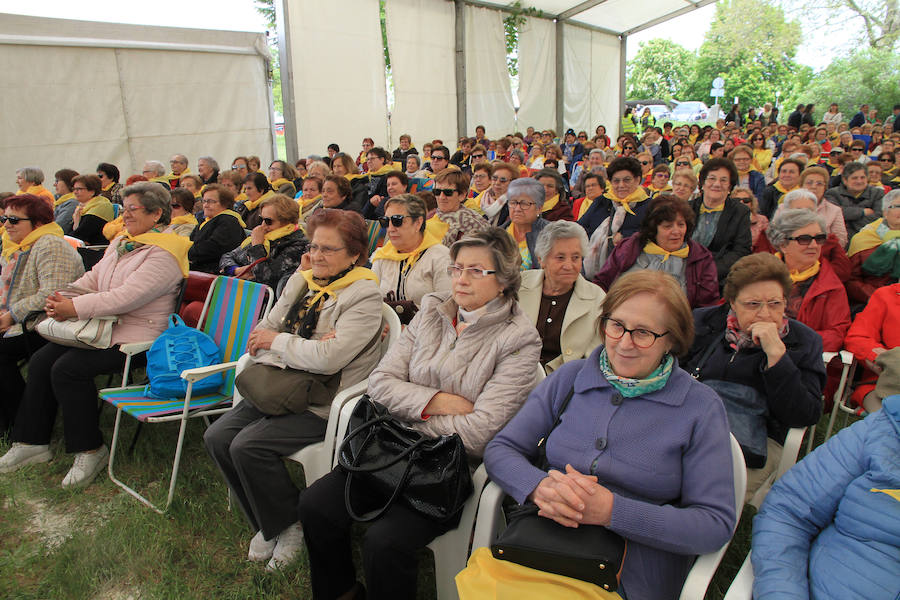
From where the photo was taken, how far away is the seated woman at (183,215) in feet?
17.2

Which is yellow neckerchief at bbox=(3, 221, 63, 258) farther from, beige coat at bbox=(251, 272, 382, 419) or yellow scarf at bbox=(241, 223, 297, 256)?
beige coat at bbox=(251, 272, 382, 419)

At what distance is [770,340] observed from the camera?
1990mm

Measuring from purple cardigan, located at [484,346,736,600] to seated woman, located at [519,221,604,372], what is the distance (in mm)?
952

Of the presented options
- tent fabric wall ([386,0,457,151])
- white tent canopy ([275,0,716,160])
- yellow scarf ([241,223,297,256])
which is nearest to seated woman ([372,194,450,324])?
yellow scarf ([241,223,297,256])

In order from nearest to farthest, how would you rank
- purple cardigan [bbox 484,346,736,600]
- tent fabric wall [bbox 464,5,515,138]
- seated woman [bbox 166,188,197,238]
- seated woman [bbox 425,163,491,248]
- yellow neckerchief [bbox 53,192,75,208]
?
1. purple cardigan [bbox 484,346,736,600]
2. seated woman [bbox 425,163,491,248]
3. seated woman [bbox 166,188,197,238]
4. yellow neckerchief [bbox 53,192,75,208]
5. tent fabric wall [bbox 464,5,515,138]

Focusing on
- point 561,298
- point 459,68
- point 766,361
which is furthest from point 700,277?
point 459,68

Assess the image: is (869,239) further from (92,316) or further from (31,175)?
(31,175)

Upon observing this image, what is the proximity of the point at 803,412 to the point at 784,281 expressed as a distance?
0.48 metres

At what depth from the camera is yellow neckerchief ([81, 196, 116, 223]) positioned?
623 centimetres

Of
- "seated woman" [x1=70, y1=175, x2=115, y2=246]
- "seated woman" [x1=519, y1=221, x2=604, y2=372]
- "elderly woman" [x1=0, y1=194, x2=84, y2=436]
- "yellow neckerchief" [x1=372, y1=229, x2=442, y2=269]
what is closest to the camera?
"seated woman" [x1=519, y1=221, x2=604, y2=372]

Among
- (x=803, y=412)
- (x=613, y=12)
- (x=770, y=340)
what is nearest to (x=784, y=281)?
(x=770, y=340)

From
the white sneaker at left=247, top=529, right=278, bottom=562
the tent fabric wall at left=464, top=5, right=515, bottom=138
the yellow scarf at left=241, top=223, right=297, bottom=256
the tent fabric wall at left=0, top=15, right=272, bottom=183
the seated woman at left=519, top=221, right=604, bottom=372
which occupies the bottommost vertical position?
the white sneaker at left=247, top=529, right=278, bottom=562

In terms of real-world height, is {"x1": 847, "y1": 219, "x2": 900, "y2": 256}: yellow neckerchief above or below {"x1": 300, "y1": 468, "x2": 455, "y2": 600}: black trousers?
above

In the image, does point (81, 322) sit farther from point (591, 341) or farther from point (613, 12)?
point (613, 12)
